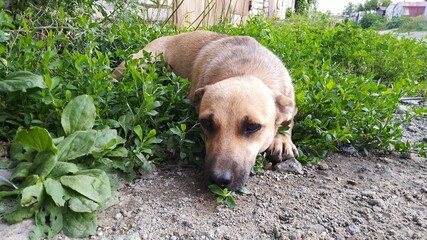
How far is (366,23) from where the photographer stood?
73.5 feet

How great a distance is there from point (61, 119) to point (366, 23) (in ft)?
75.2

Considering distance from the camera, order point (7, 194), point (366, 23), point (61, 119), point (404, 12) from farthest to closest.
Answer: point (404, 12) < point (366, 23) < point (61, 119) < point (7, 194)

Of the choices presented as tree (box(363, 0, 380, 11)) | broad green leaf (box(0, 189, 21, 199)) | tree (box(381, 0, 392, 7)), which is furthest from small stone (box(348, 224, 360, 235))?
tree (box(381, 0, 392, 7))

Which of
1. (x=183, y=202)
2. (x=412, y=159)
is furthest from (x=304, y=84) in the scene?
(x=183, y=202)

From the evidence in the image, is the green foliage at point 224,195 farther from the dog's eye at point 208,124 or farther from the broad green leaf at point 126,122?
the broad green leaf at point 126,122

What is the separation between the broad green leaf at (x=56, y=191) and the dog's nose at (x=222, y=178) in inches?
37.1

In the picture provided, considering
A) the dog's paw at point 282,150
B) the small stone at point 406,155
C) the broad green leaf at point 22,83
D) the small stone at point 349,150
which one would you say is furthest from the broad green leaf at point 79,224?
the small stone at point 406,155

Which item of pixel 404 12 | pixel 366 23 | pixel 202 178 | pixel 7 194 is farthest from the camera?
pixel 404 12

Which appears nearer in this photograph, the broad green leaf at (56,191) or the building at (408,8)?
the broad green leaf at (56,191)

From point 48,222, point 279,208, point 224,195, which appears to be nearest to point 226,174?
point 224,195

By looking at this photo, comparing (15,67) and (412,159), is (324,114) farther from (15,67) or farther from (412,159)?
(15,67)

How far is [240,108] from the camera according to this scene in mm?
2914

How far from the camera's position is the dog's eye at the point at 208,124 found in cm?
293

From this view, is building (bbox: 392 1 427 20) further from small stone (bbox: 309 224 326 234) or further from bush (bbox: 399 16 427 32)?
small stone (bbox: 309 224 326 234)
